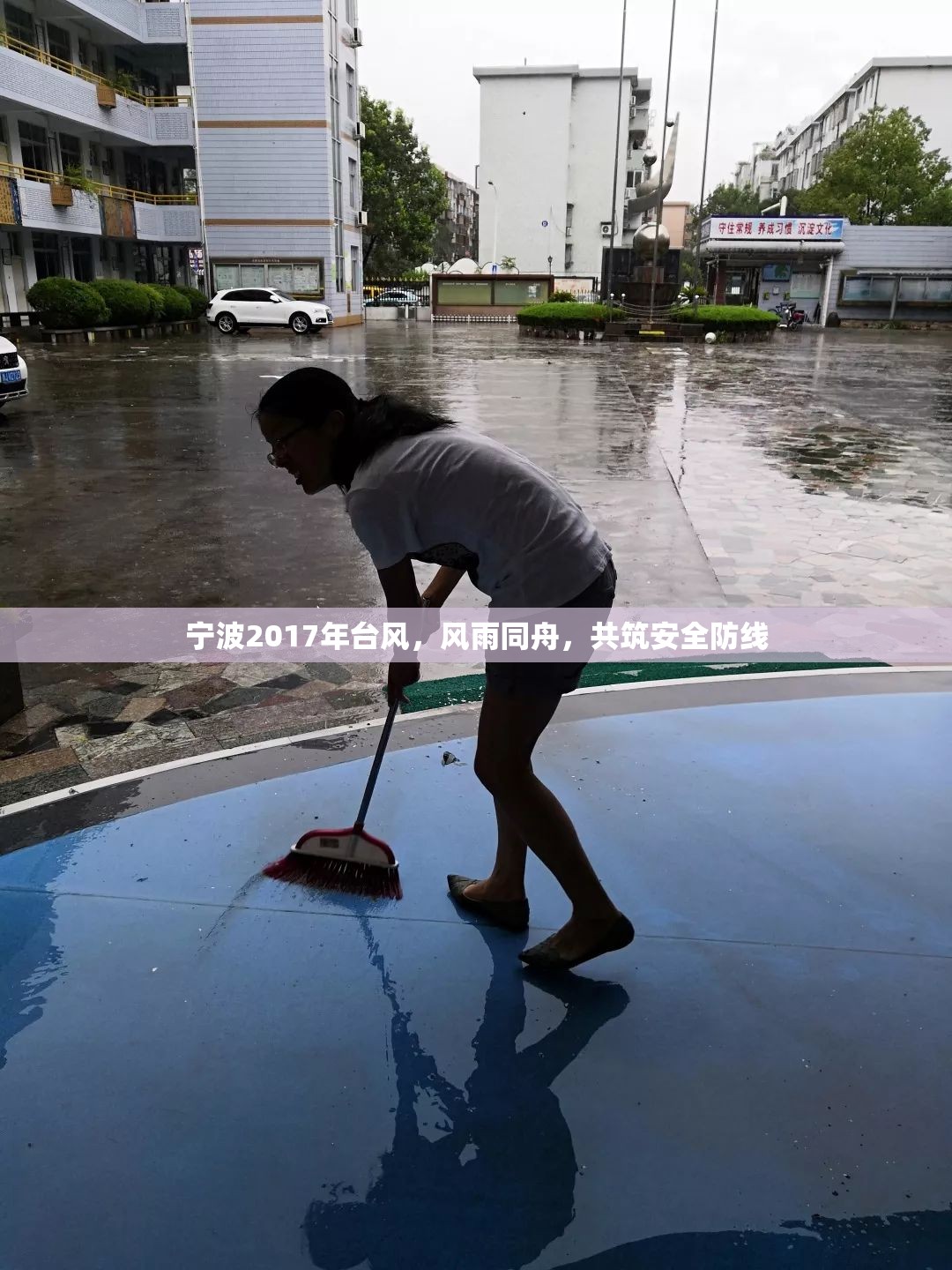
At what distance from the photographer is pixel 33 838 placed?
9.38 feet

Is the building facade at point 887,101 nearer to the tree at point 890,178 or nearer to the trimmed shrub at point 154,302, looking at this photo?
the tree at point 890,178

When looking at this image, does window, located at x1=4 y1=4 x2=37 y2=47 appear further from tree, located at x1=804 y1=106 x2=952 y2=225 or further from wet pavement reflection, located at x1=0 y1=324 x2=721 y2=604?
tree, located at x1=804 y1=106 x2=952 y2=225

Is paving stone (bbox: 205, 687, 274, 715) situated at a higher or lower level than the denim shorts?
lower

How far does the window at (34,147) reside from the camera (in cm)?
2600

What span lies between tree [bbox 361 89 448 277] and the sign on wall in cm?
1598

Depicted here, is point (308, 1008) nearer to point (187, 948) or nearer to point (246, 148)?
point (187, 948)

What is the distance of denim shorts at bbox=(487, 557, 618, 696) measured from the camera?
1992mm

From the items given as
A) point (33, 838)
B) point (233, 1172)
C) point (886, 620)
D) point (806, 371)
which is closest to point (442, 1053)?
point (233, 1172)

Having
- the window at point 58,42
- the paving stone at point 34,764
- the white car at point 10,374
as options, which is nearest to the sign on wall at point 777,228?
the window at point 58,42

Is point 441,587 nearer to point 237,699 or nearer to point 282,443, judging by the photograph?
point 282,443

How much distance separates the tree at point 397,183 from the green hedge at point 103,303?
21.3 m

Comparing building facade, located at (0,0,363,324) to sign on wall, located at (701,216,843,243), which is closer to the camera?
building facade, located at (0,0,363,324)

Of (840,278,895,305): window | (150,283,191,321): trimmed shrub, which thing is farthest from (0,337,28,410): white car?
(840,278,895,305): window

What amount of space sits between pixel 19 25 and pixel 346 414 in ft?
102
